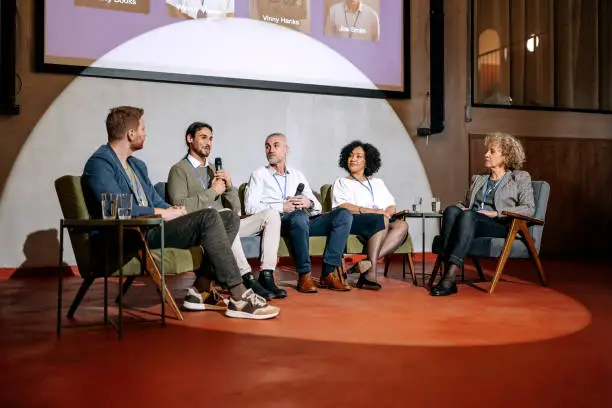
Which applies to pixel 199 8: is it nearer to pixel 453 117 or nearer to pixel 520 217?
pixel 453 117

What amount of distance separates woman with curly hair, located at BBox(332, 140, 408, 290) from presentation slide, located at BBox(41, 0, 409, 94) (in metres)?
1.53

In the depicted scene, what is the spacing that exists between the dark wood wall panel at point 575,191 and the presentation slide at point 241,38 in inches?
73.4

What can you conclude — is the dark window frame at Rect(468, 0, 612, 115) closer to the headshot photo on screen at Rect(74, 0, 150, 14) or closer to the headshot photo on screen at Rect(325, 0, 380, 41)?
the headshot photo on screen at Rect(325, 0, 380, 41)

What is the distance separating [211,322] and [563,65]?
18.4 ft

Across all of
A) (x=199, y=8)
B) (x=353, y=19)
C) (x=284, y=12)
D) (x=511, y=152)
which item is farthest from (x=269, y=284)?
(x=353, y=19)

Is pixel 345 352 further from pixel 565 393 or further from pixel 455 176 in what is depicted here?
pixel 455 176

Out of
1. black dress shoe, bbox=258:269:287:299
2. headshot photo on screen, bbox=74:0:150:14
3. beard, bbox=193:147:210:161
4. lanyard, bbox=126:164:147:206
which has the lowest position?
black dress shoe, bbox=258:269:287:299

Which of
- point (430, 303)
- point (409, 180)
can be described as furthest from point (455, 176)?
point (430, 303)

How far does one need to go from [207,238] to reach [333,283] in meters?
1.29

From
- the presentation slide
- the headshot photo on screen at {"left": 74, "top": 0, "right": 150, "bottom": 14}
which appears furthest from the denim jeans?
the headshot photo on screen at {"left": 74, "top": 0, "right": 150, "bottom": 14}

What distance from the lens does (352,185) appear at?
14.2ft

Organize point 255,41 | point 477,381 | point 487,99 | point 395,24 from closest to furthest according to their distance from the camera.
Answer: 1. point 477,381
2. point 255,41
3. point 395,24
4. point 487,99

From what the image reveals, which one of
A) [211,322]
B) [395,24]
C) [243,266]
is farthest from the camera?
[395,24]

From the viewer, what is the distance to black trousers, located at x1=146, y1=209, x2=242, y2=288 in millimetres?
2852
